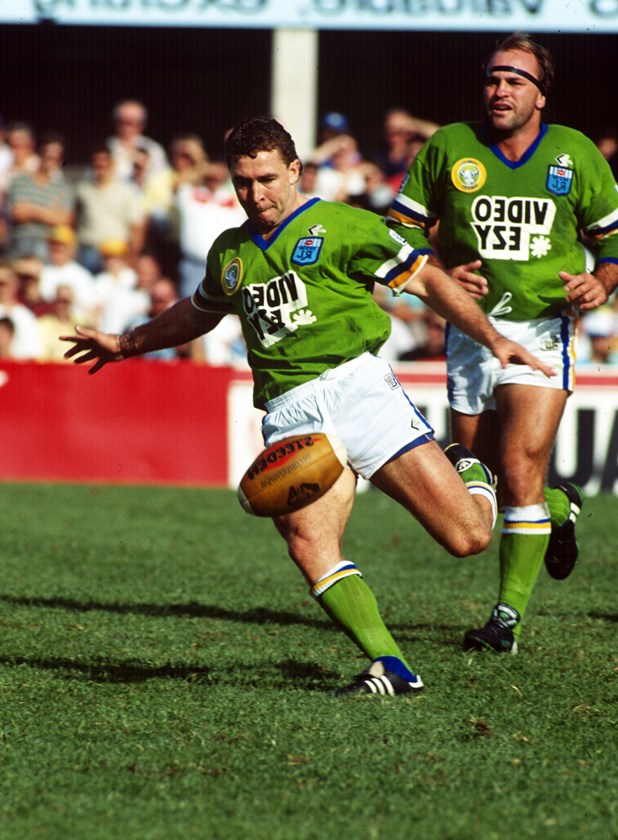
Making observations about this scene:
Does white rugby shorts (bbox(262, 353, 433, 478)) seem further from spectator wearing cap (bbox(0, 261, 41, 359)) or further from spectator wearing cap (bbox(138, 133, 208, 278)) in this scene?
spectator wearing cap (bbox(138, 133, 208, 278))

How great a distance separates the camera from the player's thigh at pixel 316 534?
4.99 meters

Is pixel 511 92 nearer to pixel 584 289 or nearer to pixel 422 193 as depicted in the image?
pixel 422 193

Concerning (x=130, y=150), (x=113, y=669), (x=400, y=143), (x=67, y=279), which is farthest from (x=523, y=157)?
(x=130, y=150)

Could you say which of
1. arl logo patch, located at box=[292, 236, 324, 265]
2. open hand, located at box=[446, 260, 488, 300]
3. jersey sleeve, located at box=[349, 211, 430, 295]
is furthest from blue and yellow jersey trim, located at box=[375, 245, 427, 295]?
open hand, located at box=[446, 260, 488, 300]

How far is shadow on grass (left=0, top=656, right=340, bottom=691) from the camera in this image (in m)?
5.26

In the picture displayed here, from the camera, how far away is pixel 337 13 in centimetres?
1565

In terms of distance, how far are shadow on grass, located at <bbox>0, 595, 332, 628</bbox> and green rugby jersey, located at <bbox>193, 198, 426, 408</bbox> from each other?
1872 millimetres

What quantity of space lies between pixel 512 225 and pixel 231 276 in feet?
4.42

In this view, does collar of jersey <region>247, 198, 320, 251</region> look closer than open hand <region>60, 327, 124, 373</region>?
Yes

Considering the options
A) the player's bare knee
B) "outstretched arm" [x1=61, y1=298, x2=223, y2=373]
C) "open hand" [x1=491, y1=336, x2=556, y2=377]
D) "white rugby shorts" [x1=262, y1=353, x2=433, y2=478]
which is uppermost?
"open hand" [x1=491, y1=336, x2=556, y2=377]

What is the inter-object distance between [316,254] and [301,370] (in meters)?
0.41

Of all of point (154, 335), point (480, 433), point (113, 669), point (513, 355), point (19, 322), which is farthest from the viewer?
point (19, 322)

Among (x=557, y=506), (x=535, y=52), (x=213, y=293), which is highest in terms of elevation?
(x=535, y=52)

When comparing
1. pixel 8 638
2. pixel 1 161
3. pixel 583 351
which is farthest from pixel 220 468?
pixel 8 638
